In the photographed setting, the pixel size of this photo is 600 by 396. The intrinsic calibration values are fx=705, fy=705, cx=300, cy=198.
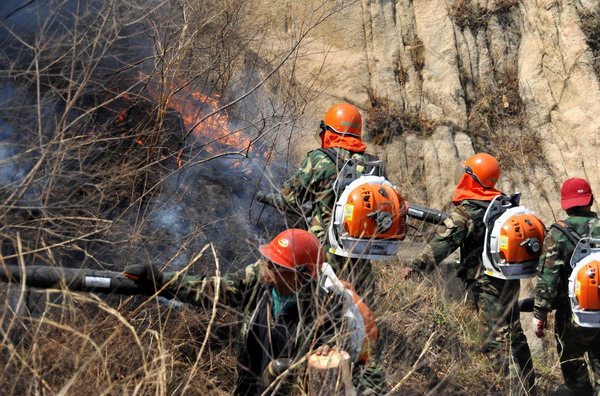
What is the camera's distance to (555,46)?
1122 centimetres

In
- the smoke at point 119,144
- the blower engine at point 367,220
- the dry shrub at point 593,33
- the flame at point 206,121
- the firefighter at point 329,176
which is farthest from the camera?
the dry shrub at point 593,33

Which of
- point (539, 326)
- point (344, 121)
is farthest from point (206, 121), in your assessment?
point (539, 326)

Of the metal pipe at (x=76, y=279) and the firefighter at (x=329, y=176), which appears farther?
the firefighter at (x=329, y=176)

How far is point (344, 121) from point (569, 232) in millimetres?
2105

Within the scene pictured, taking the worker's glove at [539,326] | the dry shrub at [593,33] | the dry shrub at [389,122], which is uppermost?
the dry shrub at [593,33]

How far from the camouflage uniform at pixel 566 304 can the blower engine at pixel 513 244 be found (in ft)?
0.42

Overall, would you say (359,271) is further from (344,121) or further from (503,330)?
(503,330)

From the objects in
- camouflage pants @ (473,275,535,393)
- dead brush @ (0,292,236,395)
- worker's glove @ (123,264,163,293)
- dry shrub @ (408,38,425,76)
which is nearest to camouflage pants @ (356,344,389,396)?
dead brush @ (0,292,236,395)

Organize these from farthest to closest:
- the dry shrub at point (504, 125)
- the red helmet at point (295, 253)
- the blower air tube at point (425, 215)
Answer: the dry shrub at point (504, 125) → the blower air tube at point (425, 215) → the red helmet at point (295, 253)

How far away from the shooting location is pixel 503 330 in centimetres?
614

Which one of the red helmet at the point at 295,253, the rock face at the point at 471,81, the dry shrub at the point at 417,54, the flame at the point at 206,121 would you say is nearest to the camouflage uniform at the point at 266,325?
the red helmet at the point at 295,253

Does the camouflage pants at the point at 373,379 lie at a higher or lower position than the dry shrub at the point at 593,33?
lower

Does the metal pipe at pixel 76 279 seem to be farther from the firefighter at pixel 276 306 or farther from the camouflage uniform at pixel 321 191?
the camouflage uniform at pixel 321 191

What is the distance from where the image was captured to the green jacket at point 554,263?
19.0 feet
